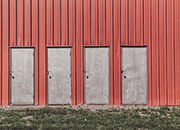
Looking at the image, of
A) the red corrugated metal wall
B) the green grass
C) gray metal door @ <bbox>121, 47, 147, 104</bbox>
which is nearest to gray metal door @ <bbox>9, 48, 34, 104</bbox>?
the red corrugated metal wall


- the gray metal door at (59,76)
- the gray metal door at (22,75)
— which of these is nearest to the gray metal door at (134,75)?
the gray metal door at (59,76)

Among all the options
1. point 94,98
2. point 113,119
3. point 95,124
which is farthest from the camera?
point 94,98

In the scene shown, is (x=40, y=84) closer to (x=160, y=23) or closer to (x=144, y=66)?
(x=144, y=66)

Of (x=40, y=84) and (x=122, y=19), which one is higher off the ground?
(x=122, y=19)

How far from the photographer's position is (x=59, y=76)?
8.72m

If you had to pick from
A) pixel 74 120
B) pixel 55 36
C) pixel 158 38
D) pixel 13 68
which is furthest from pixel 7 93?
pixel 158 38

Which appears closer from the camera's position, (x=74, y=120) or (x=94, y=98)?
(x=74, y=120)

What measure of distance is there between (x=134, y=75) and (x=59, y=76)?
291 centimetres

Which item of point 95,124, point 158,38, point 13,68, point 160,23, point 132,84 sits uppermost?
point 160,23

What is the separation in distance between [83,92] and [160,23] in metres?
4.06

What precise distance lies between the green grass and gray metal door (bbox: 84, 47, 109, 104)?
1.23 m

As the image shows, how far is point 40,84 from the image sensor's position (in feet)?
28.7

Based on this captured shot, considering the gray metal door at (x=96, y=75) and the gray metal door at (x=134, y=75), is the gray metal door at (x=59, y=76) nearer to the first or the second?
the gray metal door at (x=96, y=75)

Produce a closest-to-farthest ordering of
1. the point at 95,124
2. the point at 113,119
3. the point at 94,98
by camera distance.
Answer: the point at 95,124, the point at 113,119, the point at 94,98
